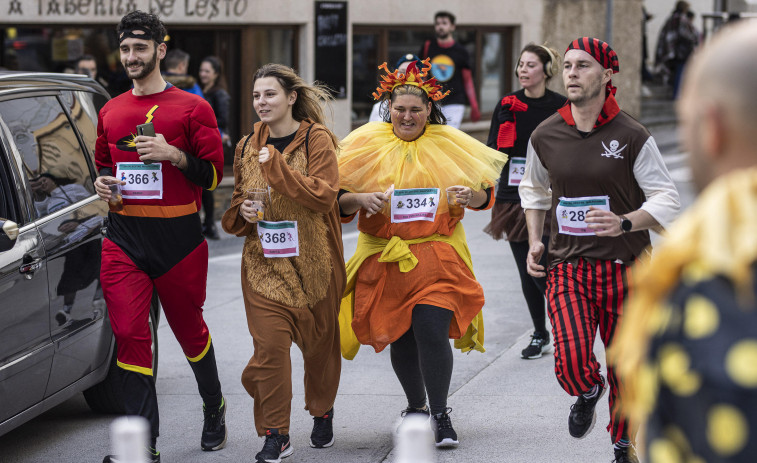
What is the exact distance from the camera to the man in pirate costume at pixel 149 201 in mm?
4812

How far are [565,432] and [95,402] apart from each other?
2383 mm

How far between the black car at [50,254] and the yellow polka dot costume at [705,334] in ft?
11.0

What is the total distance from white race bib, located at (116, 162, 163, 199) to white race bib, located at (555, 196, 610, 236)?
5.74 feet

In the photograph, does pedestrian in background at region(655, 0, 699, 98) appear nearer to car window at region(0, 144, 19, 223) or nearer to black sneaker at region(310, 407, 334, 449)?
black sneaker at region(310, 407, 334, 449)

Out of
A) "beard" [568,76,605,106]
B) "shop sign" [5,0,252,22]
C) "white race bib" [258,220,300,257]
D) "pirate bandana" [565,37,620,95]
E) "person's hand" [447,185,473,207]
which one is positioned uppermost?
"shop sign" [5,0,252,22]

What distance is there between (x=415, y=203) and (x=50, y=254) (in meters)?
1.63

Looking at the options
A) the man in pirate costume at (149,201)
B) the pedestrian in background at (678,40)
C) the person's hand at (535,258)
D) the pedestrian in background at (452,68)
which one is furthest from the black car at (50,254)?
the pedestrian in background at (678,40)

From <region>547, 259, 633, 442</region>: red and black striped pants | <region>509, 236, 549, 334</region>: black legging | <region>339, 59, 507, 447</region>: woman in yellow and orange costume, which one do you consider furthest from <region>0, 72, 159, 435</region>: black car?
<region>509, 236, 549, 334</region>: black legging

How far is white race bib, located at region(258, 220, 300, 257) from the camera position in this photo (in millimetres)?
4906

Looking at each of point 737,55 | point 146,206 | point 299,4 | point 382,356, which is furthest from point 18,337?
point 299,4

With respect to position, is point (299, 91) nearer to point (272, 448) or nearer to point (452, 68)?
point (272, 448)

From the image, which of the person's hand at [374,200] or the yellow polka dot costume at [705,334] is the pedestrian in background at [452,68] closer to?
the person's hand at [374,200]

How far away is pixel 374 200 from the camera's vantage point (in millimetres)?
5023

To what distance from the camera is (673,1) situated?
26.1 m
